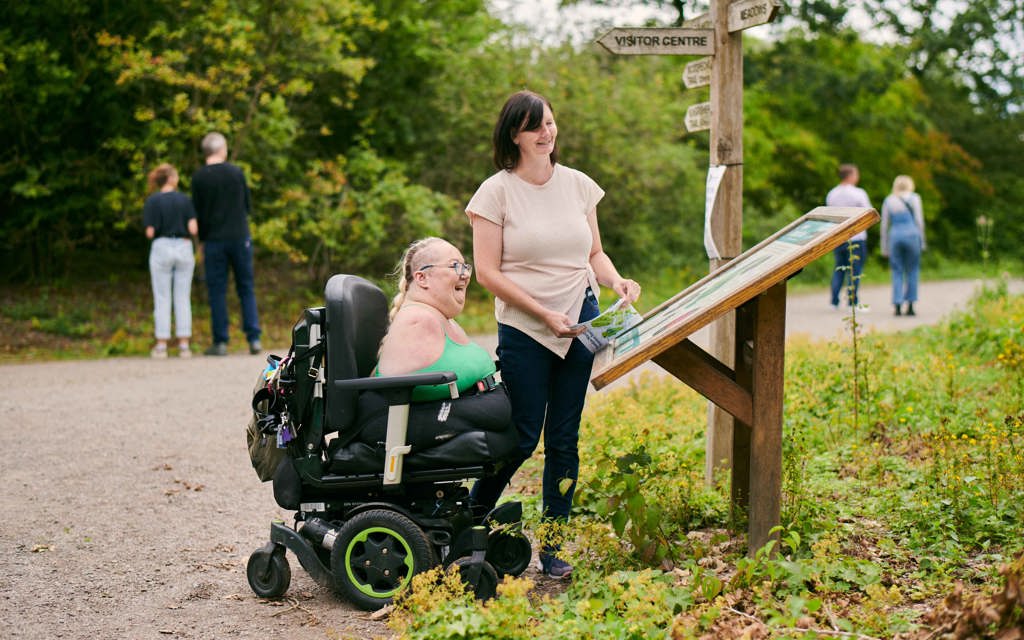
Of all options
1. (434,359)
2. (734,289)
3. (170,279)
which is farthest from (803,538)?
(170,279)

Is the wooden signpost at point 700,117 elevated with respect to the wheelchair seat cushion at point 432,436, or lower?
elevated

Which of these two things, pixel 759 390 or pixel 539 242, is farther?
pixel 539 242

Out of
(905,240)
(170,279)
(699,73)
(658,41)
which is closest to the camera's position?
(658,41)

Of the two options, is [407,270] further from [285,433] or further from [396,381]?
[285,433]

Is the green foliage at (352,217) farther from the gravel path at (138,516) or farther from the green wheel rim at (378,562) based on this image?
the green wheel rim at (378,562)

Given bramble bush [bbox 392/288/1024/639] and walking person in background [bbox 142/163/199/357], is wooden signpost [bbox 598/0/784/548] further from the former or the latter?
walking person in background [bbox 142/163/199/357]

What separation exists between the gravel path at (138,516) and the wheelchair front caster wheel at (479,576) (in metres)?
0.36

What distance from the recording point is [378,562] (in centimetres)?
429

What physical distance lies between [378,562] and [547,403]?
0.96 m

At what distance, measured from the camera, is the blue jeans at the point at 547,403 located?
14.7 ft

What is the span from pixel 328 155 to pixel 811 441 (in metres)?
12.1

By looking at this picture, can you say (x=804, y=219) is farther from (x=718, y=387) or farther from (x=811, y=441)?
(x=811, y=441)

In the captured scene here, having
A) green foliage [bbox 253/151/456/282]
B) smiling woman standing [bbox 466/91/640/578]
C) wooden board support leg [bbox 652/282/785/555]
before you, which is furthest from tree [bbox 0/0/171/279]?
wooden board support leg [bbox 652/282/785/555]

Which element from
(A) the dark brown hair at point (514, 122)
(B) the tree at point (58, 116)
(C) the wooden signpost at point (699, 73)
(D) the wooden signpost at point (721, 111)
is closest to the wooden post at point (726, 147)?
(D) the wooden signpost at point (721, 111)
